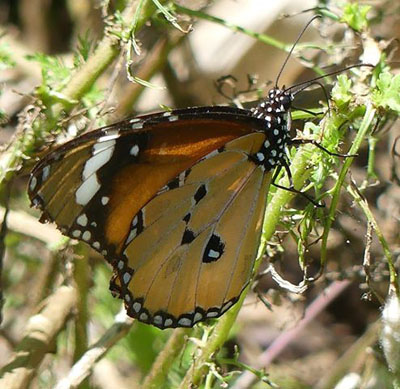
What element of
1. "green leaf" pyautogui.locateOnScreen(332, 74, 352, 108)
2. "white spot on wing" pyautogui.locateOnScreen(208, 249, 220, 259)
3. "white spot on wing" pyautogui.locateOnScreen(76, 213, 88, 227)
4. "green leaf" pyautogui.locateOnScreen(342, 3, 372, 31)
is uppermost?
"green leaf" pyautogui.locateOnScreen(342, 3, 372, 31)

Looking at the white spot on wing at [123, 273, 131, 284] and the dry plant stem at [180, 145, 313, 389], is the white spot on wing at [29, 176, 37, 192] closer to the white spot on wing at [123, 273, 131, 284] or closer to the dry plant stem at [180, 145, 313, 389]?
the white spot on wing at [123, 273, 131, 284]

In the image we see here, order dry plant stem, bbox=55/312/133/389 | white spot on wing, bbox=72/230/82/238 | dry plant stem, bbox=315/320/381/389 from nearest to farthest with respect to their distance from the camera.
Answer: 1. white spot on wing, bbox=72/230/82/238
2. dry plant stem, bbox=55/312/133/389
3. dry plant stem, bbox=315/320/381/389

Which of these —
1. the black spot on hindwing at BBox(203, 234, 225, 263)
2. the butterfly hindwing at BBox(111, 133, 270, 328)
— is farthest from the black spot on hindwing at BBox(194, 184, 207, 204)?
the black spot on hindwing at BBox(203, 234, 225, 263)

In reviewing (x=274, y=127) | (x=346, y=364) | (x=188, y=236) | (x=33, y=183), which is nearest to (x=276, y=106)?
(x=274, y=127)

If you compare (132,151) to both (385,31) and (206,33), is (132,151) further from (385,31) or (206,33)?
(206,33)

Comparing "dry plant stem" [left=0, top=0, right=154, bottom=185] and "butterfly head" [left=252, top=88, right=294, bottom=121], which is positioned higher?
"butterfly head" [left=252, top=88, right=294, bottom=121]

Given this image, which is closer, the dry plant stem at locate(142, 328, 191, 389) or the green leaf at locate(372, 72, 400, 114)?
the green leaf at locate(372, 72, 400, 114)

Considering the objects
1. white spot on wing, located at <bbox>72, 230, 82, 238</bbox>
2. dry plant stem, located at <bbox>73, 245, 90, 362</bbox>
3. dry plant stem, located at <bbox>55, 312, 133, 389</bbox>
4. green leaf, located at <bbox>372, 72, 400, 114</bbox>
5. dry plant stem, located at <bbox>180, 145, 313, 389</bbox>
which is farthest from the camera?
dry plant stem, located at <bbox>73, 245, 90, 362</bbox>
